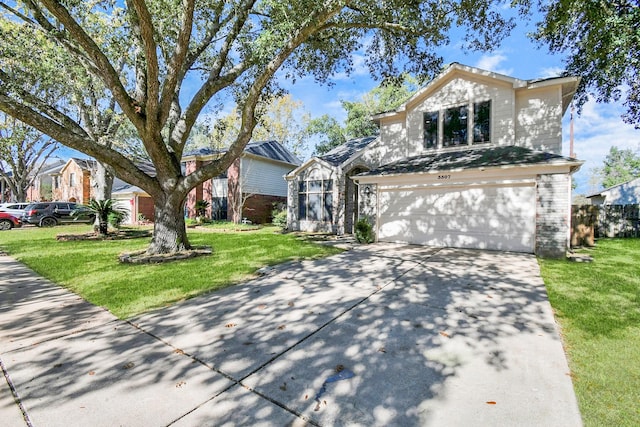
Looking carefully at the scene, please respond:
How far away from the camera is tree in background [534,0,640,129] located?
7688mm

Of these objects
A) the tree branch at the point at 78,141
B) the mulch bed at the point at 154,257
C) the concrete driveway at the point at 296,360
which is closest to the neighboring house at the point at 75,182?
the tree branch at the point at 78,141

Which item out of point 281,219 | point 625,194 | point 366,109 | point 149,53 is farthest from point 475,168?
point 625,194

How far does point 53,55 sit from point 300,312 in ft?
48.9

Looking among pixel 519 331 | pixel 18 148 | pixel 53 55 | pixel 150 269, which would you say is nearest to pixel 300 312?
pixel 519 331

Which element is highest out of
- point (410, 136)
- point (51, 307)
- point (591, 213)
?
point (410, 136)

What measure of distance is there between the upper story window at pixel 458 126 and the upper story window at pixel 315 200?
5.51 metres

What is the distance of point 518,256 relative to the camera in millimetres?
8172

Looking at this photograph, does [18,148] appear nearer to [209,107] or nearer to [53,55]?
[53,55]

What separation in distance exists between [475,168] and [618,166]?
69.8m

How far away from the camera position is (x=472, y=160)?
9617mm

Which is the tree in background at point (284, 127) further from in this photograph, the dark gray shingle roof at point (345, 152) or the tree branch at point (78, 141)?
the tree branch at point (78, 141)

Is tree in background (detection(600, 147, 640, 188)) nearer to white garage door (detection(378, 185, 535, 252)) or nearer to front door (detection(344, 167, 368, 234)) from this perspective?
front door (detection(344, 167, 368, 234))

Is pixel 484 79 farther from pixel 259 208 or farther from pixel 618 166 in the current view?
pixel 618 166

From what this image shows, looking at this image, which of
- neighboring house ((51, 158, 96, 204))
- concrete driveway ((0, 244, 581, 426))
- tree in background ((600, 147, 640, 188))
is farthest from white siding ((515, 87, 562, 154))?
tree in background ((600, 147, 640, 188))
